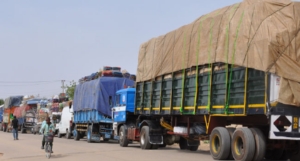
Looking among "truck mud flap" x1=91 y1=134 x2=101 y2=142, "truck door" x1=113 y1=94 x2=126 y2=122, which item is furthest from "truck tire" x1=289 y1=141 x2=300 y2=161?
"truck mud flap" x1=91 y1=134 x2=101 y2=142

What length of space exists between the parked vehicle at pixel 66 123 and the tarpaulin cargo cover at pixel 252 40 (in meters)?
17.8

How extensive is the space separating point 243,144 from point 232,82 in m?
→ 1.92

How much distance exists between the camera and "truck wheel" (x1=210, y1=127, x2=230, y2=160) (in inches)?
485

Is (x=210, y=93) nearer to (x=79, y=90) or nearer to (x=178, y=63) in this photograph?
(x=178, y=63)

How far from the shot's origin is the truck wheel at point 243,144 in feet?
36.9

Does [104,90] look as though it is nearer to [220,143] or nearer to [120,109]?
[120,109]

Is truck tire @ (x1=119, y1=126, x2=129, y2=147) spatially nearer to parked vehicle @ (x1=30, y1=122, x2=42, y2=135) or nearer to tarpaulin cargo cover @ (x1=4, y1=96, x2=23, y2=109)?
parked vehicle @ (x1=30, y1=122, x2=42, y2=135)

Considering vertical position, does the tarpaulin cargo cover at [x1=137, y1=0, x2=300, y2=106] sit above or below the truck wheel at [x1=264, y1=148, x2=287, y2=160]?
above

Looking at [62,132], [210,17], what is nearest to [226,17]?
[210,17]

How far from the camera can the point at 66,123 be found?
1281 inches

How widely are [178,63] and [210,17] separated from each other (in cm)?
244

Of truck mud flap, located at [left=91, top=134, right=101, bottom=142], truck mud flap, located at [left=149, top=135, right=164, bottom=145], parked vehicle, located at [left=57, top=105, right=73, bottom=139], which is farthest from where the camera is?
parked vehicle, located at [left=57, top=105, right=73, bottom=139]

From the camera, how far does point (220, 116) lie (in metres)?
13.8

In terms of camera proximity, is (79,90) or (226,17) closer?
(226,17)
